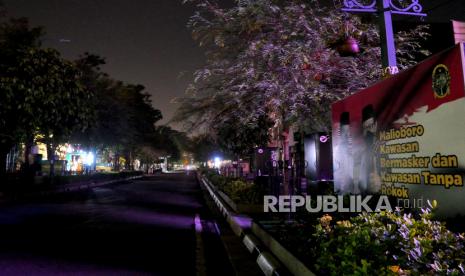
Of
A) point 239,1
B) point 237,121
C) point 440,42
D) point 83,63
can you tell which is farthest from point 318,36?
point 83,63

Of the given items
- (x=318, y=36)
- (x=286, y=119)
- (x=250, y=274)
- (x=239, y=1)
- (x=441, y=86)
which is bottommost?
(x=250, y=274)

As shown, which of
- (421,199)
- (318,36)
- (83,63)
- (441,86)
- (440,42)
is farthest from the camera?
(83,63)

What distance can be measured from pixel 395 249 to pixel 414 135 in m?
1.70

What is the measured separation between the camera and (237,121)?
69.2 ft

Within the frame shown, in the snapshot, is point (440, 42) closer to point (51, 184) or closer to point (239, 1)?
point (239, 1)

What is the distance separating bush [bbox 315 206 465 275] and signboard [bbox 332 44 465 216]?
0.47 m

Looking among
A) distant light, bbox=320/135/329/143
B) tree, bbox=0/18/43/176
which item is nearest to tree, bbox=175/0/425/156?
distant light, bbox=320/135/329/143

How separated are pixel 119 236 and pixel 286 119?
8.63 m

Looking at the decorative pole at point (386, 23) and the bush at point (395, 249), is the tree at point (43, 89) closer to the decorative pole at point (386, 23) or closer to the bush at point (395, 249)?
the decorative pole at point (386, 23)

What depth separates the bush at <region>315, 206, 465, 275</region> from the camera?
12.8 feet

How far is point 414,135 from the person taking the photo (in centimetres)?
580

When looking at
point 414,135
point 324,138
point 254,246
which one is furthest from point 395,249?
point 324,138

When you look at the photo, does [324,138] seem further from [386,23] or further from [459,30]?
[459,30]

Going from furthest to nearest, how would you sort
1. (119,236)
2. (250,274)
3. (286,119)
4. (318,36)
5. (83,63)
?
(83,63) → (286,119) → (318,36) → (119,236) → (250,274)
